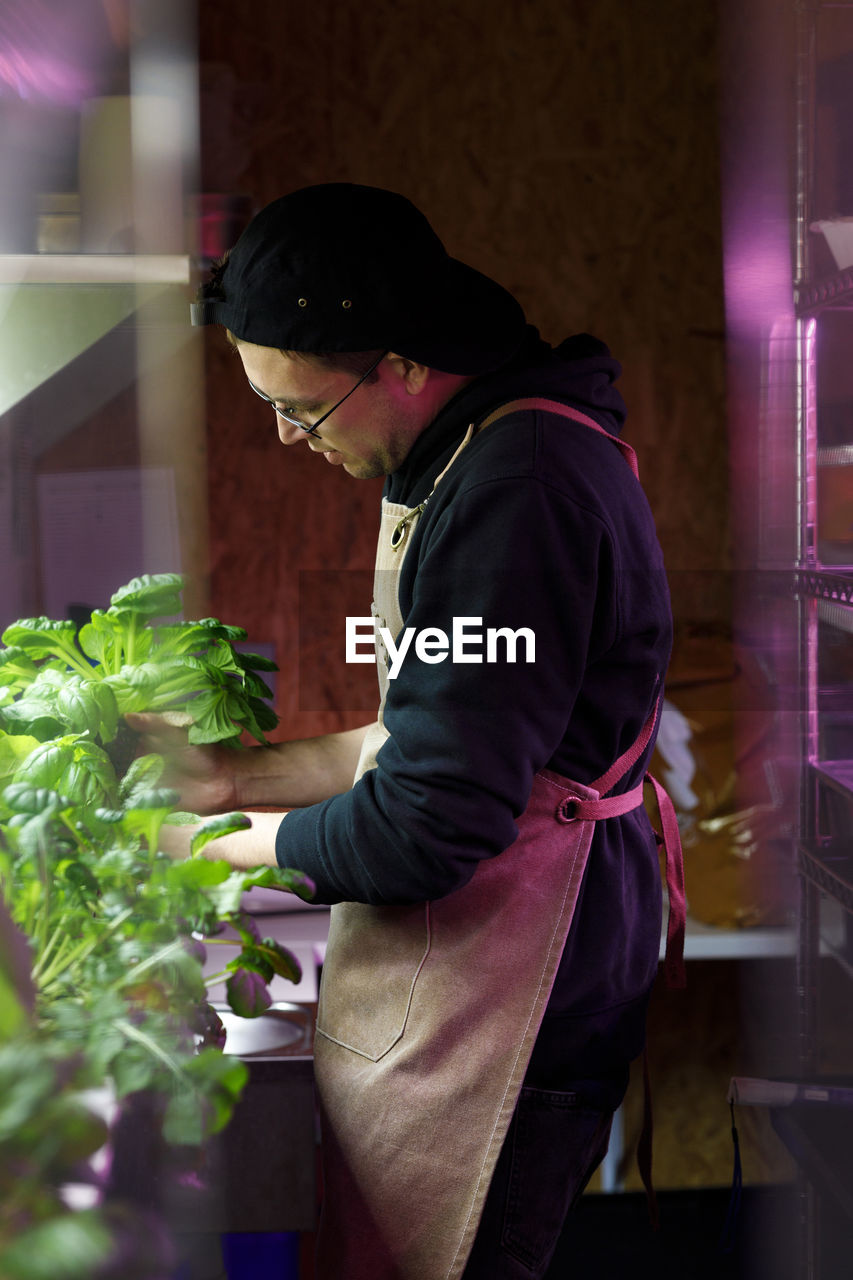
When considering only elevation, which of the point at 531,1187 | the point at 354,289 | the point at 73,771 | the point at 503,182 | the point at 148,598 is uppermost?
the point at 503,182

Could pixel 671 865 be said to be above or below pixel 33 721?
below

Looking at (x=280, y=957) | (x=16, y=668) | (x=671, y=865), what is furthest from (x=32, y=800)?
(x=671, y=865)

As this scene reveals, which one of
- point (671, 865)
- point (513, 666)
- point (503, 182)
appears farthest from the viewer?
point (503, 182)

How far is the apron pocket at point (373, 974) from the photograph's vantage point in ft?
3.24

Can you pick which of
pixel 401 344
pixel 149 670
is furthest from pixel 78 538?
pixel 401 344

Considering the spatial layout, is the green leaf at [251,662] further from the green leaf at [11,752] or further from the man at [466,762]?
the green leaf at [11,752]

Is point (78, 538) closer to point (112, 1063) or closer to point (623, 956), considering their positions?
point (623, 956)

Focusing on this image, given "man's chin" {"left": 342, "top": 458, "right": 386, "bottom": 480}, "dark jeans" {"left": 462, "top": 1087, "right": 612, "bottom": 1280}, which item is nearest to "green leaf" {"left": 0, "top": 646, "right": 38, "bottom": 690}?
"man's chin" {"left": 342, "top": 458, "right": 386, "bottom": 480}

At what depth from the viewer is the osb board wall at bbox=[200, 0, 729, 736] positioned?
192cm

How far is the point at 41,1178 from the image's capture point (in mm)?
382

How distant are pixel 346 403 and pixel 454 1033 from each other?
0.53 meters

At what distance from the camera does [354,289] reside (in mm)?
904

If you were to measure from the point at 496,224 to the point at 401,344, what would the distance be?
115 cm

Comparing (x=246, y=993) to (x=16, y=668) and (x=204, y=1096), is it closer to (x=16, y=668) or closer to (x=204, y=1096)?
(x=204, y=1096)
